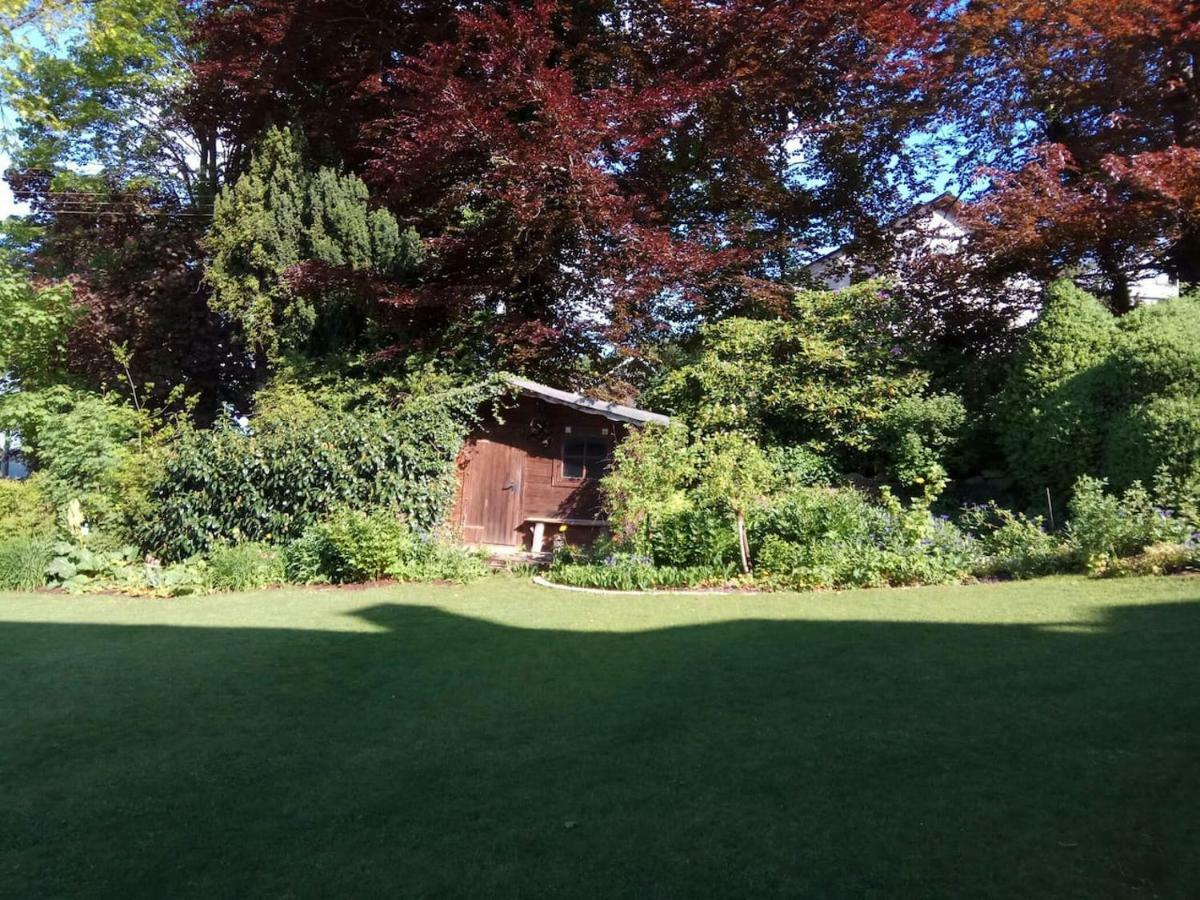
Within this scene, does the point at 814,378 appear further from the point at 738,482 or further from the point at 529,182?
the point at 529,182

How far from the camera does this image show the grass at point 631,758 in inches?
108

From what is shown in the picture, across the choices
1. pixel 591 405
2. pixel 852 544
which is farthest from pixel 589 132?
pixel 852 544

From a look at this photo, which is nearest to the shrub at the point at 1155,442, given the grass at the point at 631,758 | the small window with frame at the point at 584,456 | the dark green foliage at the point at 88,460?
the grass at the point at 631,758

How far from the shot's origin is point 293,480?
11312 mm

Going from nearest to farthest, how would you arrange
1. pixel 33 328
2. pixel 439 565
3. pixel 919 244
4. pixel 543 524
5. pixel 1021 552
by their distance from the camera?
1. pixel 1021 552
2. pixel 439 565
3. pixel 543 524
4. pixel 919 244
5. pixel 33 328

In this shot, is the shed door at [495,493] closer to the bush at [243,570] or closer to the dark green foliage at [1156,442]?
the bush at [243,570]

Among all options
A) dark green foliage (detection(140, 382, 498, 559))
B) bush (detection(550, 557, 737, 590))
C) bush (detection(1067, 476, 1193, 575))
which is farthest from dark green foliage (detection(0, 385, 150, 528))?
bush (detection(1067, 476, 1193, 575))

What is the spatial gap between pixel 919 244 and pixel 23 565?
15655 mm

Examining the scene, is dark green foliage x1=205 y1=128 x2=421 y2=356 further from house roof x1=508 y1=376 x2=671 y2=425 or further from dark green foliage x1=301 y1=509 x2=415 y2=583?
dark green foliage x1=301 y1=509 x2=415 y2=583

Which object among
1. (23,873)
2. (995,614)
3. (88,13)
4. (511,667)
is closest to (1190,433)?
(995,614)

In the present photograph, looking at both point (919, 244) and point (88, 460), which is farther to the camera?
point (919, 244)

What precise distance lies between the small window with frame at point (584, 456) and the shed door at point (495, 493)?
795 mm

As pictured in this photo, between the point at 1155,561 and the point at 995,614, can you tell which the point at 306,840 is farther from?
the point at 1155,561

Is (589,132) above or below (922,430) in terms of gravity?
above
